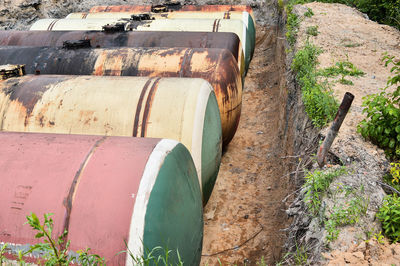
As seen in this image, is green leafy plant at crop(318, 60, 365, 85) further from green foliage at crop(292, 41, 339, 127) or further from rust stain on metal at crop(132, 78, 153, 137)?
rust stain on metal at crop(132, 78, 153, 137)

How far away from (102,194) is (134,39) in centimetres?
478

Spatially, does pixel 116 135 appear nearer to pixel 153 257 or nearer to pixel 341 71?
pixel 153 257

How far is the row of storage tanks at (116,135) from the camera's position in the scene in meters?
2.45

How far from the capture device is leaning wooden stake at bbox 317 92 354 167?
3148 millimetres

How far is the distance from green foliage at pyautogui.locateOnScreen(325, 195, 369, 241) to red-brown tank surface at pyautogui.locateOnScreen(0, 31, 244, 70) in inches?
182

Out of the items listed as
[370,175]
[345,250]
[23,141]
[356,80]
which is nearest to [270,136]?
[356,80]

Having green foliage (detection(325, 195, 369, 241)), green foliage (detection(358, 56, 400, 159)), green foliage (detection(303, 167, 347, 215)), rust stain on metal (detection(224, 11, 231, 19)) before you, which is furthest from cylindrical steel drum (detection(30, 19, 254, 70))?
green foliage (detection(325, 195, 369, 241))

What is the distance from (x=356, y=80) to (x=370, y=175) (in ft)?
9.77

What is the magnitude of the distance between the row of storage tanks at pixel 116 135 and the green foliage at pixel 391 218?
1.63m

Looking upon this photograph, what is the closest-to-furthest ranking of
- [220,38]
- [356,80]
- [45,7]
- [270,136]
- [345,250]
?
[345,250] < [356,80] < [220,38] < [270,136] < [45,7]

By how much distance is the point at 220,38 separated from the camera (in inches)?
278

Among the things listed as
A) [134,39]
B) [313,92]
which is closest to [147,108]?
[313,92]

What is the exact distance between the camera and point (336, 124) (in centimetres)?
336

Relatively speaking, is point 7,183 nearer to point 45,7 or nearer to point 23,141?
point 23,141
